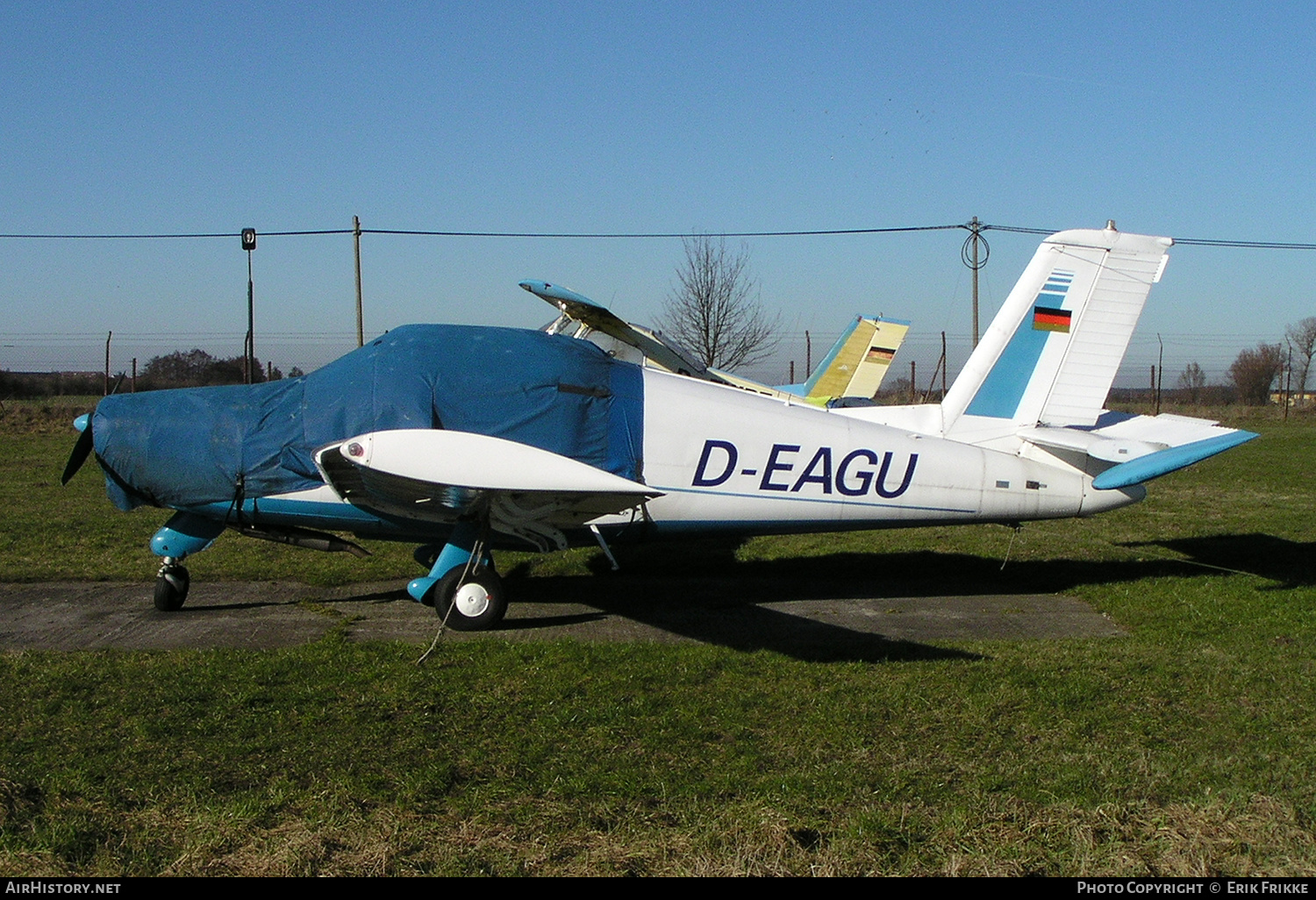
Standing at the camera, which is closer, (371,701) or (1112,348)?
(371,701)

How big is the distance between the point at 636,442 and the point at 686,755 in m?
3.27

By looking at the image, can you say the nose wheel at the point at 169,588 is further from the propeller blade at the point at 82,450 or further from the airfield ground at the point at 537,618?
the propeller blade at the point at 82,450

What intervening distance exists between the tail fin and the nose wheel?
242 inches

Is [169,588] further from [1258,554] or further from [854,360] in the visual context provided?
[854,360]

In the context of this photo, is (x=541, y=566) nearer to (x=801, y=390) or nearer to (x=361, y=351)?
(x=361, y=351)

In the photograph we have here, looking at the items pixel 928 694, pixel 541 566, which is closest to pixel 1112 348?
pixel 928 694

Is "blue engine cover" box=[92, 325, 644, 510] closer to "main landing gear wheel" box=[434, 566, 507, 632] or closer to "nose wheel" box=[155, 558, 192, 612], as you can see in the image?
"nose wheel" box=[155, 558, 192, 612]

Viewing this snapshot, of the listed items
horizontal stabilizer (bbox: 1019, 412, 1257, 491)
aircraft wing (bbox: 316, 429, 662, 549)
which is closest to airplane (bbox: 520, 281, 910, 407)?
aircraft wing (bbox: 316, 429, 662, 549)

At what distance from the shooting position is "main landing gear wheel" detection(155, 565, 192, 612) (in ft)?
25.7

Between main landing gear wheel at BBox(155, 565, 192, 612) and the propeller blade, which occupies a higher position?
the propeller blade

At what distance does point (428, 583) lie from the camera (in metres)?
7.34

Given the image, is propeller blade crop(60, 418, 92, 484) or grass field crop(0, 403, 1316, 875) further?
propeller blade crop(60, 418, 92, 484)

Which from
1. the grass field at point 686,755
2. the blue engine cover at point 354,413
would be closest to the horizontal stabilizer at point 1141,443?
the grass field at point 686,755
